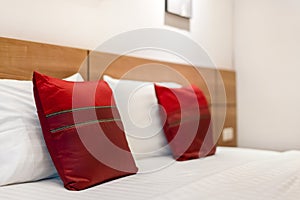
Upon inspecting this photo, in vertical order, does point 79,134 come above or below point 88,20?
below

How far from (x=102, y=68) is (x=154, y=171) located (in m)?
0.68

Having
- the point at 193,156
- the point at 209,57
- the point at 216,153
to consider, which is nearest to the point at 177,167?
the point at 193,156

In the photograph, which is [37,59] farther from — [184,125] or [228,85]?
[228,85]

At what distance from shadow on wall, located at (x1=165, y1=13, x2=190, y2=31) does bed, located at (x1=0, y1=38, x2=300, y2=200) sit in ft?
1.12

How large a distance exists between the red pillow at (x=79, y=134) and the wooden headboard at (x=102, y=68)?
26cm

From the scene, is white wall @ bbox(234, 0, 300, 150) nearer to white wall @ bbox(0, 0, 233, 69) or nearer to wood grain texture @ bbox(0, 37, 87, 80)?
white wall @ bbox(0, 0, 233, 69)

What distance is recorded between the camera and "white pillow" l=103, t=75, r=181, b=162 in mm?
1803

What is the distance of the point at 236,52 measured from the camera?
308 cm

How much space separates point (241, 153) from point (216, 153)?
0.52 ft

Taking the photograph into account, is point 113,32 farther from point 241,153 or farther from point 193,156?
point 241,153

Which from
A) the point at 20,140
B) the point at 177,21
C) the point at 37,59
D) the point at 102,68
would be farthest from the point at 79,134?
the point at 177,21

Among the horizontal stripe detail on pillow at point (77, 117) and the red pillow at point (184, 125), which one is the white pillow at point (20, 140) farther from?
the red pillow at point (184, 125)

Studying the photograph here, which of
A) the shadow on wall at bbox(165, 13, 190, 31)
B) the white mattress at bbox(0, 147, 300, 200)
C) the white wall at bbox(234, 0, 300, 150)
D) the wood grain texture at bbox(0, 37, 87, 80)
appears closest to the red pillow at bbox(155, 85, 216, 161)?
the white mattress at bbox(0, 147, 300, 200)

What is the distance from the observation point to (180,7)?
2.56 meters
